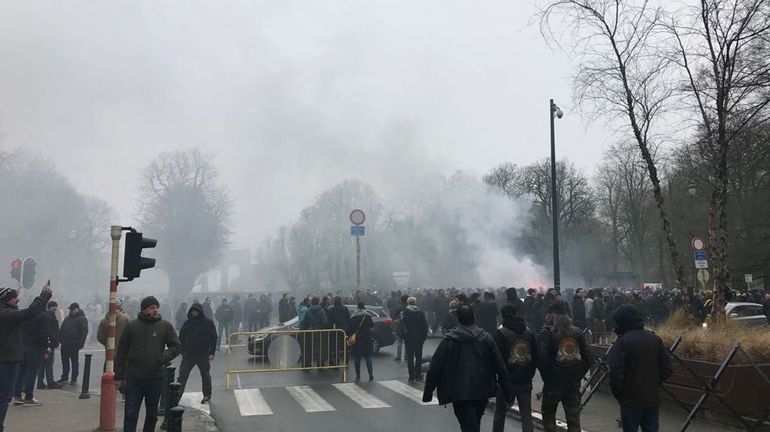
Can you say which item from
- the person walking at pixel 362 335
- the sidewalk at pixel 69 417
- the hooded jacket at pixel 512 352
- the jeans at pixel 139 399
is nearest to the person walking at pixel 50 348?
the sidewalk at pixel 69 417

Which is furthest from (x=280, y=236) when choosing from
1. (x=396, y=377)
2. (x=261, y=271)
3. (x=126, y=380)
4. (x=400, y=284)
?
(x=126, y=380)

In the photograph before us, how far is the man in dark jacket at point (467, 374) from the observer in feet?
18.0

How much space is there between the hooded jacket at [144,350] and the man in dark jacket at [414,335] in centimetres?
578

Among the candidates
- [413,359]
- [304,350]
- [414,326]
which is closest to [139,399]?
[414,326]

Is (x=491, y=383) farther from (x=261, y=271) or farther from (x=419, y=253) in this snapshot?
(x=261, y=271)

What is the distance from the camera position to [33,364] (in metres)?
10.6

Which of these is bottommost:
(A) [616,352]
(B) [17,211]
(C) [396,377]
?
(C) [396,377]

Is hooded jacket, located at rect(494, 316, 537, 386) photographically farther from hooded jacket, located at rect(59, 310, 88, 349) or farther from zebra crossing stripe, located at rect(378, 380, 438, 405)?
hooded jacket, located at rect(59, 310, 88, 349)

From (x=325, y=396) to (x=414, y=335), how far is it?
226 cm

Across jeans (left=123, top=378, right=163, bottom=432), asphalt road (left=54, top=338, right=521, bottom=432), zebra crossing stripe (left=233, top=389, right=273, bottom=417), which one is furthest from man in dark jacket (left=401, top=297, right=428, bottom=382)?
jeans (left=123, top=378, right=163, bottom=432)

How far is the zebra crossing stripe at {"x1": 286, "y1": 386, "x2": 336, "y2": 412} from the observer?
9.66 meters

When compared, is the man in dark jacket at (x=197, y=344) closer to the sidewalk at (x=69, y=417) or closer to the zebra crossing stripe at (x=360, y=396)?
the sidewalk at (x=69, y=417)

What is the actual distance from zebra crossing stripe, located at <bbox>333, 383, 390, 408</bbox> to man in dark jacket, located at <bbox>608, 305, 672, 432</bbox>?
15.8ft

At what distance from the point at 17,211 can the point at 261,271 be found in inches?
1810
